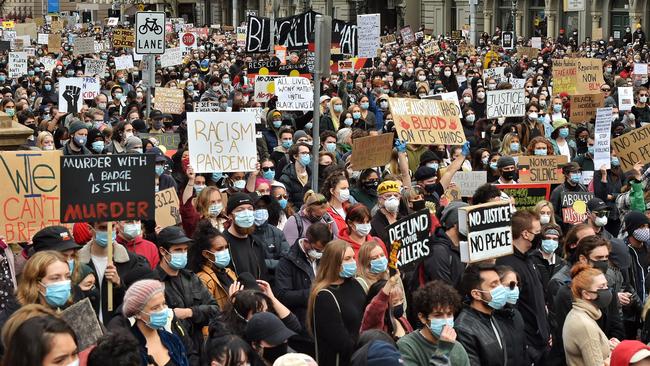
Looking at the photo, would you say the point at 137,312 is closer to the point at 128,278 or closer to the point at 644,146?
the point at 128,278

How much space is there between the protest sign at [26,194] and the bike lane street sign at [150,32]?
1012 centimetres

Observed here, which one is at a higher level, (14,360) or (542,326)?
(14,360)

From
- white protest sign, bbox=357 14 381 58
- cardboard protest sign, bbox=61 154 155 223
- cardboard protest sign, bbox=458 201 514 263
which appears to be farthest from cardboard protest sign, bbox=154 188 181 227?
white protest sign, bbox=357 14 381 58

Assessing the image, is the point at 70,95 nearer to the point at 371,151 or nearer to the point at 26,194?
Answer: the point at 371,151

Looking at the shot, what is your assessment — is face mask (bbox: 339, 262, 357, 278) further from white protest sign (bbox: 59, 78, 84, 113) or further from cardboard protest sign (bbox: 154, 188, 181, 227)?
white protest sign (bbox: 59, 78, 84, 113)

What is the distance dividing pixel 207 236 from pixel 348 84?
1696 centimetres

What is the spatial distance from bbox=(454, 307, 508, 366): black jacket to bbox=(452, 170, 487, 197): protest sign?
5038 mm

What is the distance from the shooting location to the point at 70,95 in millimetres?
19703

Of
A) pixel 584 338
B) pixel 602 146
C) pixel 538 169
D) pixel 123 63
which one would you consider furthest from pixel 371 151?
pixel 123 63

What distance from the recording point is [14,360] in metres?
5.18

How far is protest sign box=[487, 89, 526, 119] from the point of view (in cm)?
1775

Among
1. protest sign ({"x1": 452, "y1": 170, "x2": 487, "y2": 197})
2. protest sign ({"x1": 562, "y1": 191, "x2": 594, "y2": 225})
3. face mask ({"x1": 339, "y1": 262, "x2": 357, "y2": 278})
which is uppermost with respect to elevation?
face mask ({"x1": 339, "y1": 262, "x2": 357, "y2": 278})

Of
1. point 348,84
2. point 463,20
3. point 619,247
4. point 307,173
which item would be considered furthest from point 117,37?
point 463,20

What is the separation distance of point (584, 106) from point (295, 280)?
1092cm
